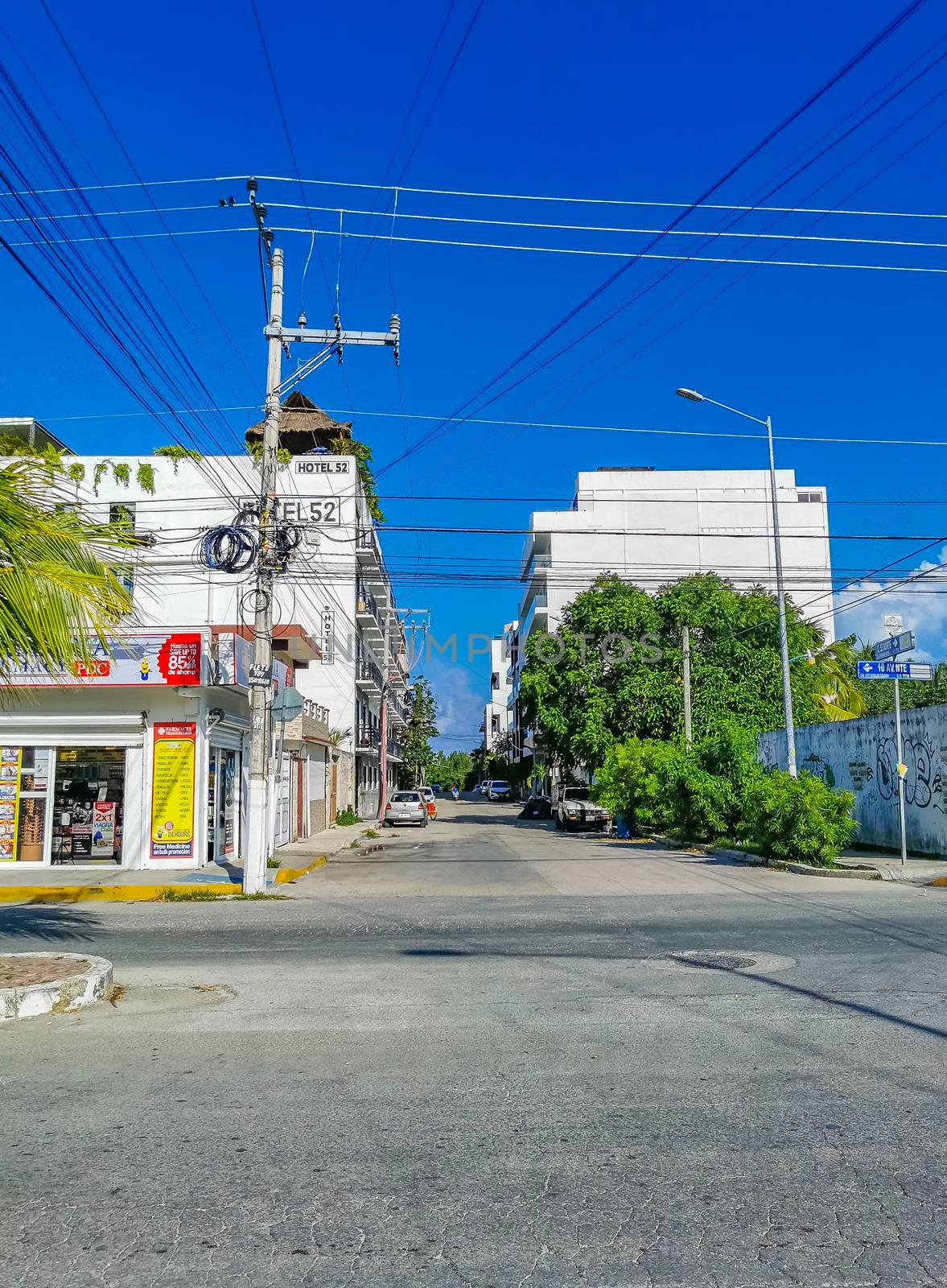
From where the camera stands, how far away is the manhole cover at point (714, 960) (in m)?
9.35

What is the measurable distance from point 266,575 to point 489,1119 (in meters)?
13.9

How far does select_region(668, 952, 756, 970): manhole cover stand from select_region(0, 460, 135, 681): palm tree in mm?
5985

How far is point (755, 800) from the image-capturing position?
70.3 ft

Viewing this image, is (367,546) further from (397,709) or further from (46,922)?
(46,922)

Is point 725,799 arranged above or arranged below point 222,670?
below

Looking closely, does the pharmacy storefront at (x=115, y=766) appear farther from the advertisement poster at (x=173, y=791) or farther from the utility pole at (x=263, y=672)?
the utility pole at (x=263, y=672)

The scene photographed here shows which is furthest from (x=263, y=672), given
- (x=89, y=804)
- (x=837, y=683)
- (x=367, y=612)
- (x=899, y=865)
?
(x=837, y=683)

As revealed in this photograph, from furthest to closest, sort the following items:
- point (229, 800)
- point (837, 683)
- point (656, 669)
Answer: point (837, 683) → point (656, 669) → point (229, 800)

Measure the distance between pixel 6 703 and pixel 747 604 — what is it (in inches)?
1236

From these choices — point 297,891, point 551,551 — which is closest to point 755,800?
point 297,891

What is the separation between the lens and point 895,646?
1903 centimetres

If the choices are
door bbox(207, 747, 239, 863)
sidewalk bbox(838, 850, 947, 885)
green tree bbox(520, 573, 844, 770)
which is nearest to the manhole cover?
sidewalk bbox(838, 850, 947, 885)

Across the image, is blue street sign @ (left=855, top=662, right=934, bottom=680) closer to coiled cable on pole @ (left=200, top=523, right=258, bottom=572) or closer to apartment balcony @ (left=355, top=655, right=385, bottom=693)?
coiled cable on pole @ (left=200, top=523, right=258, bottom=572)

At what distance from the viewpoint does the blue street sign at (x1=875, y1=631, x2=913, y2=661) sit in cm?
1883
